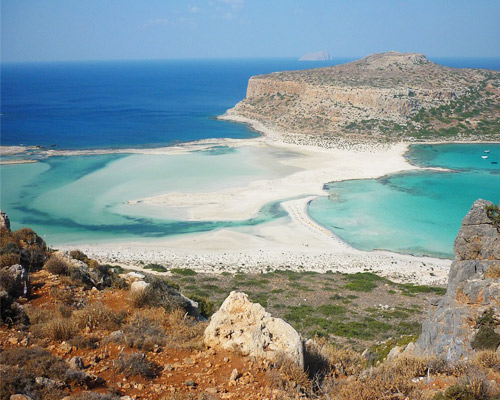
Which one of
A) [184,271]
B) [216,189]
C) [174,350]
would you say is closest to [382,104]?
[216,189]

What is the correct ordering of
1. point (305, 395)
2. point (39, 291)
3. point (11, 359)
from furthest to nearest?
point (39, 291) → point (305, 395) → point (11, 359)

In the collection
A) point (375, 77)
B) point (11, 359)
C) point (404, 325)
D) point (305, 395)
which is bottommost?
point (404, 325)

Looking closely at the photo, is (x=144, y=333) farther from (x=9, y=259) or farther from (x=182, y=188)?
(x=182, y=188)

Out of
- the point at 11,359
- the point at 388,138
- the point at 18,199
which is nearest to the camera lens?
the point at 11,359

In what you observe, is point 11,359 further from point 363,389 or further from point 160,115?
point 160,115

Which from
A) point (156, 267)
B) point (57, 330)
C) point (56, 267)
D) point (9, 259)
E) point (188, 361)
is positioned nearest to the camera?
point (188, 361)

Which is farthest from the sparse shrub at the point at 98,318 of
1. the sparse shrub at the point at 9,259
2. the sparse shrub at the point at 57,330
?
the sparse shrub at the point at 9,259

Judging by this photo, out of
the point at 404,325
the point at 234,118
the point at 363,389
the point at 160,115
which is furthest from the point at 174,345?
the point at 160,115

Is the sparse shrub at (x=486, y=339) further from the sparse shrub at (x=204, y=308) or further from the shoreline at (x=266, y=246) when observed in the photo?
the shoreline at (x=266, y=246)
